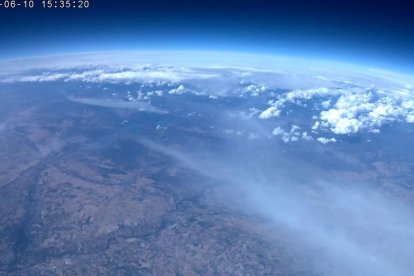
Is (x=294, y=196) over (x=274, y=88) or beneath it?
beneath

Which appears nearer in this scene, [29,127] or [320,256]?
[320,256]

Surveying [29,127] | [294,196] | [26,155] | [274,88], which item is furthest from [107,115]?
[274,88]

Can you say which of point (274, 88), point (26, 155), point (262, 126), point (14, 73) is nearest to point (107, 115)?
point (26, 155)

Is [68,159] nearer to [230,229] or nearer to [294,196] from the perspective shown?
[230,229]

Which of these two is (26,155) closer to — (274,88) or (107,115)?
(107,115)

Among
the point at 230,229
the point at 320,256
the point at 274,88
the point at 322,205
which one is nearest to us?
the point at 320,256

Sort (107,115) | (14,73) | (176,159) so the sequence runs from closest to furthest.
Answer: (176,159)
(107,115)
(14,73)
